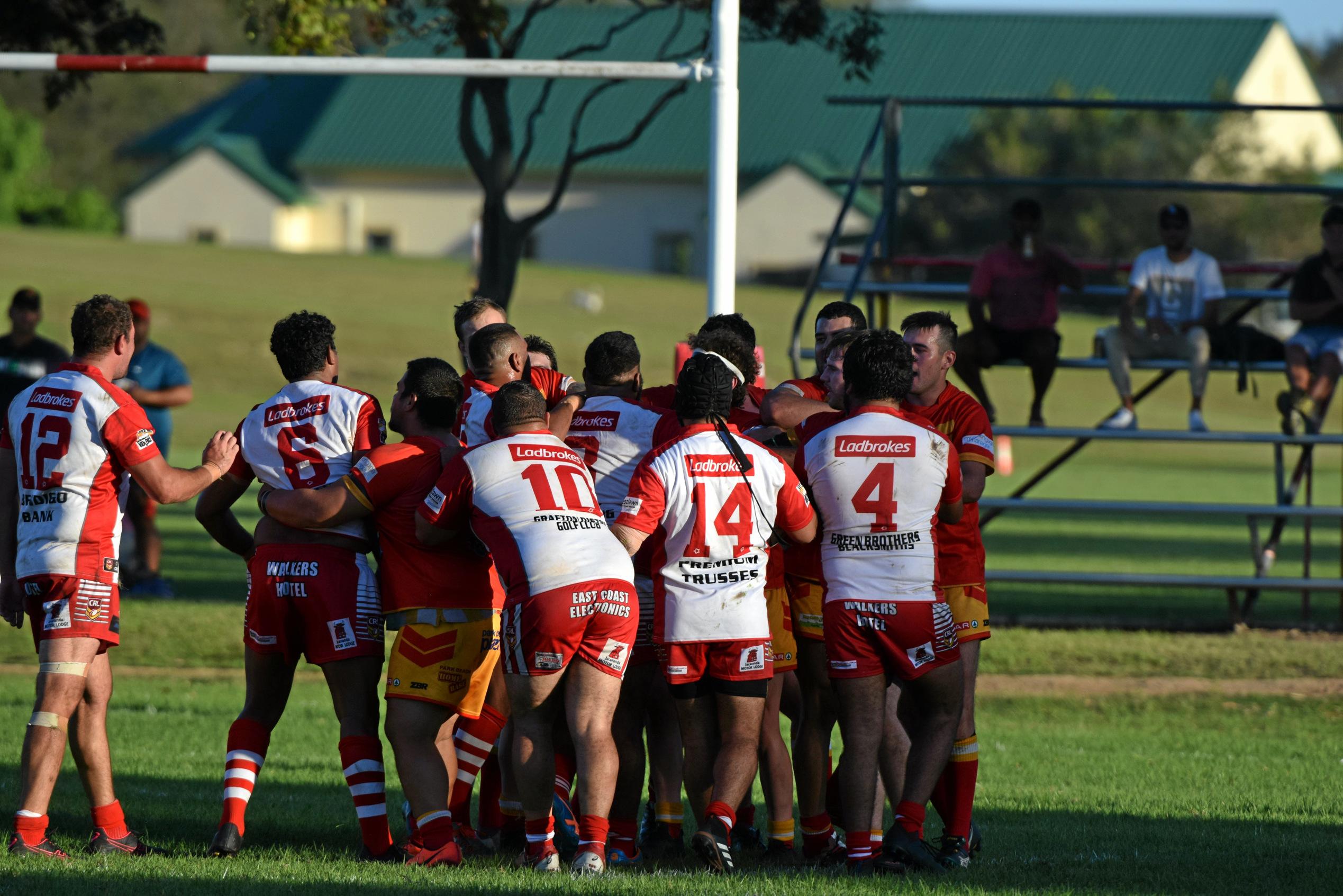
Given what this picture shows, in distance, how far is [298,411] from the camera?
611cm

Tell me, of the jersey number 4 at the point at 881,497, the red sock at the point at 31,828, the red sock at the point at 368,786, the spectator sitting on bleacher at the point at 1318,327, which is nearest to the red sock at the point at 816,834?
the jersey number 4 at the point at 881,497

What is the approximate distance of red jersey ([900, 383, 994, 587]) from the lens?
20.9 ft

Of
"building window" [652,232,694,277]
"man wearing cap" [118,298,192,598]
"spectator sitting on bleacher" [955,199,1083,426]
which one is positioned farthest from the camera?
"building window" [652,232,694,277]

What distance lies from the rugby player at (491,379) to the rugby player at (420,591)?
31cm

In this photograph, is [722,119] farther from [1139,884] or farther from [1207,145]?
[1207,145]

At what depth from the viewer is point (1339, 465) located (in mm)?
33656

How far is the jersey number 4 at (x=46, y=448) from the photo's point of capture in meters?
6.06

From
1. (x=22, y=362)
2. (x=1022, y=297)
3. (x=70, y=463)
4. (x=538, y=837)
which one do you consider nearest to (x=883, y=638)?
(x=538, y=837)

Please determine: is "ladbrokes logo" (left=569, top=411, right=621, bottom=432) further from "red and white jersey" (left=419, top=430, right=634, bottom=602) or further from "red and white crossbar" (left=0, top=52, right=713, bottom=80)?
"red and white crossbar" (left=0, top=52, right=713, bottom=80)

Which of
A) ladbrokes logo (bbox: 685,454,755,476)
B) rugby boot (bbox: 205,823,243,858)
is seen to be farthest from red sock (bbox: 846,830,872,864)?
rugby boot (bbox: 205,823,243,858)

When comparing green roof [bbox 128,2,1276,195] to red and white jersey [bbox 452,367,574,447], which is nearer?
red and white jersey [bbox 452,367,574,447]

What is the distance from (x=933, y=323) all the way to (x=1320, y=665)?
7037 mm

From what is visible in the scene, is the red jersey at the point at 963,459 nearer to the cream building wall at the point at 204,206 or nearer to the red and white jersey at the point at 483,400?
the red and white jersey at the point at 483,400

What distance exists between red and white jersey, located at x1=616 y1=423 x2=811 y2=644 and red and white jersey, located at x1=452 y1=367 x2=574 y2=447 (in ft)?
2.51
